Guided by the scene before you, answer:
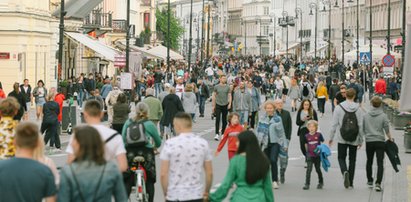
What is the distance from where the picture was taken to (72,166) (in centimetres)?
1098

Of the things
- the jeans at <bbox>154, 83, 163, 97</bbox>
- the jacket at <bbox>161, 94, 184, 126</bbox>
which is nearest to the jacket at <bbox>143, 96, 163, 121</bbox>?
the jacket at <bbox>161, 94, 184, 126</bbox>

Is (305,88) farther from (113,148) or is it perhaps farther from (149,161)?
(113,148)

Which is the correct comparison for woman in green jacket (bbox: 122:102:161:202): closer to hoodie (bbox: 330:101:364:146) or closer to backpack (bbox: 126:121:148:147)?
backpack (bbox: 126:121:148:147)

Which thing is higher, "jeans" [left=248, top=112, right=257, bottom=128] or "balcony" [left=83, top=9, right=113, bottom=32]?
"balcony" [left=83, top=9, right=113, bottom=32]

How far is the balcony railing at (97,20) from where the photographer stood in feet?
258

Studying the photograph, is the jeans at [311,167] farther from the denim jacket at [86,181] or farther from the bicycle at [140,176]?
the denim jacket at [86,181]

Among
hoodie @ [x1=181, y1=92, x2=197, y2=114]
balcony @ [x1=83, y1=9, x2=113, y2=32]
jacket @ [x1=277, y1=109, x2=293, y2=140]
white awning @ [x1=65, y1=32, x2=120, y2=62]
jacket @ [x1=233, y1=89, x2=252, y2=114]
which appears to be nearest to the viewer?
jacket @ [x1=277, y1=109, x2=293, y2=140]

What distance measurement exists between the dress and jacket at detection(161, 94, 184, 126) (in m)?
18.5

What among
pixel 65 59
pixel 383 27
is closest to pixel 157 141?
pixel 65 59

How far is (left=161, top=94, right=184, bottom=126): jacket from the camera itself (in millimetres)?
31094

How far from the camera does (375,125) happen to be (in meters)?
22.0

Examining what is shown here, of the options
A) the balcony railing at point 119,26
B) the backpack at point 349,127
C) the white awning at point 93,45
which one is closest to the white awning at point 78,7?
the white awning at point 93,45

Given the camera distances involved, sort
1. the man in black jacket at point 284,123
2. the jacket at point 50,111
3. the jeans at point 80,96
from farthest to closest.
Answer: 1. the jeans at point 80,96
2. the jacket at point 50,111
3. the man in black jacket at point 284,123

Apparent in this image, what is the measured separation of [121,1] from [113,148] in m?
89.2
